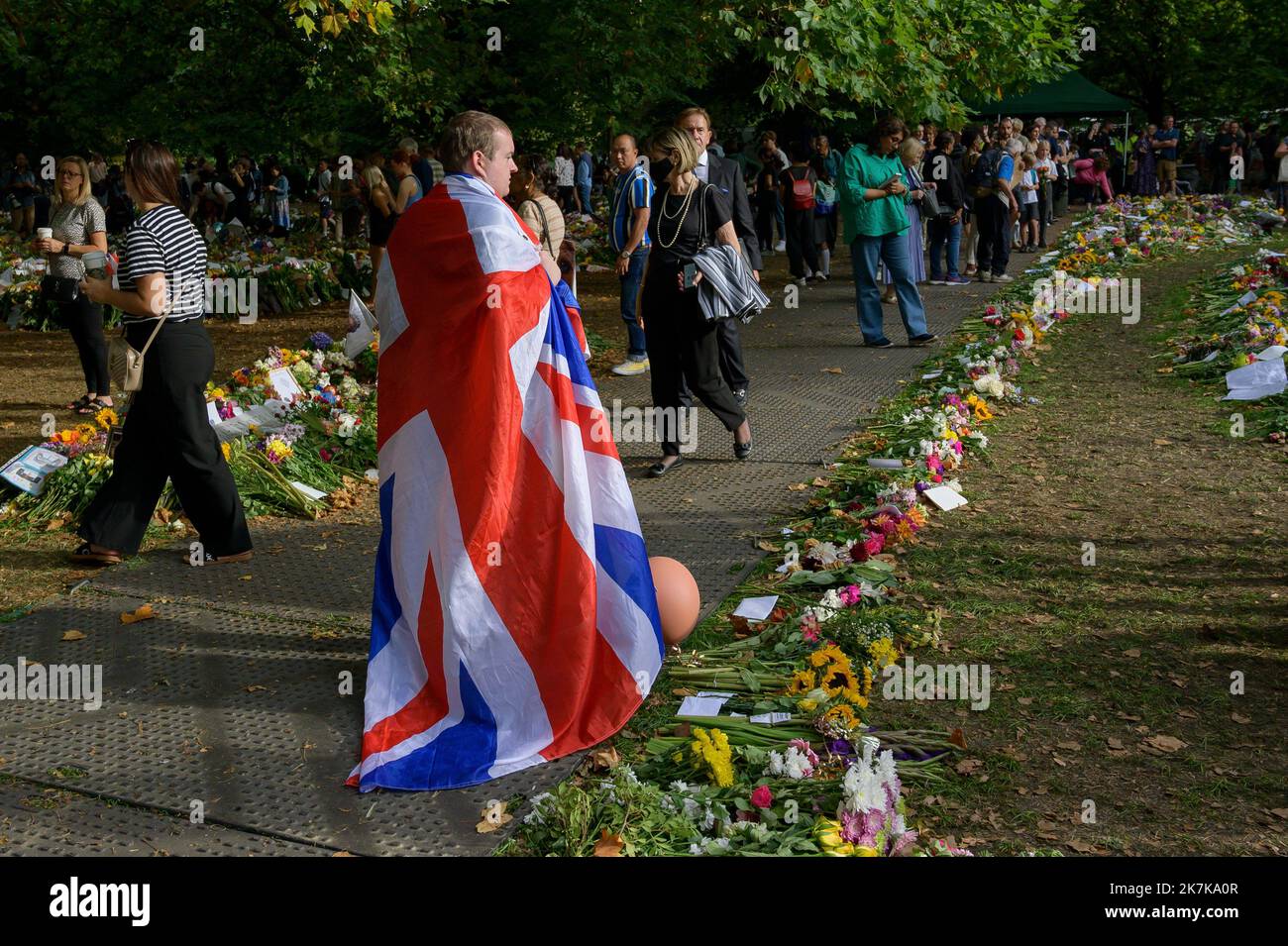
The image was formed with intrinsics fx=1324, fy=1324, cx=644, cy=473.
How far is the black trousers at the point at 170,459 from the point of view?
20.8ft

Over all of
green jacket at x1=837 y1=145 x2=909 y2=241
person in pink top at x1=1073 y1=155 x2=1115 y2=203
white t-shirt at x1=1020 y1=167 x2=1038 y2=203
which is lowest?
green jacket at x1=837 y1=145 x2=909 y2=241

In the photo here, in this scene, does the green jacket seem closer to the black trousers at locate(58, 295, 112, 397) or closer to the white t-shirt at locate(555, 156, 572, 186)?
the black trousers at locate(58, 295, 112, 397)

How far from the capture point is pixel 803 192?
16.5m

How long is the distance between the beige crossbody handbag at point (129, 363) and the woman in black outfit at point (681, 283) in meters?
2.94

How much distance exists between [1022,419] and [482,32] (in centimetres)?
1125

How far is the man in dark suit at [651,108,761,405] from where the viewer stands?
8.48 m

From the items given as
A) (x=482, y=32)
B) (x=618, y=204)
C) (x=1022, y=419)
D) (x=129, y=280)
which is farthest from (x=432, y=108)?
(x=129, y=280)

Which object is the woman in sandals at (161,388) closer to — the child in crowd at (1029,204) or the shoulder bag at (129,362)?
the shoulder bag at (129,362)

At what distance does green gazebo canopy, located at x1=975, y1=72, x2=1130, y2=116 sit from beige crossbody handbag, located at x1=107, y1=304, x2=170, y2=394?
857 inches

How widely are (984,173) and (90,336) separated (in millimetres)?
10845

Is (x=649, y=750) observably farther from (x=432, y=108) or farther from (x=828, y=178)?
(x=828, y=178)

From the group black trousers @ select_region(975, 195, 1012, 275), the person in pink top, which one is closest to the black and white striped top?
black trousers @ select_region(975, 195, 1012, 275)

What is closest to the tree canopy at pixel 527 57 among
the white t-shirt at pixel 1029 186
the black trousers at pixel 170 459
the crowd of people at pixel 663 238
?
the crowd of people at pixel 663 238

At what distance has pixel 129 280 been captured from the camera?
6.30 metres
